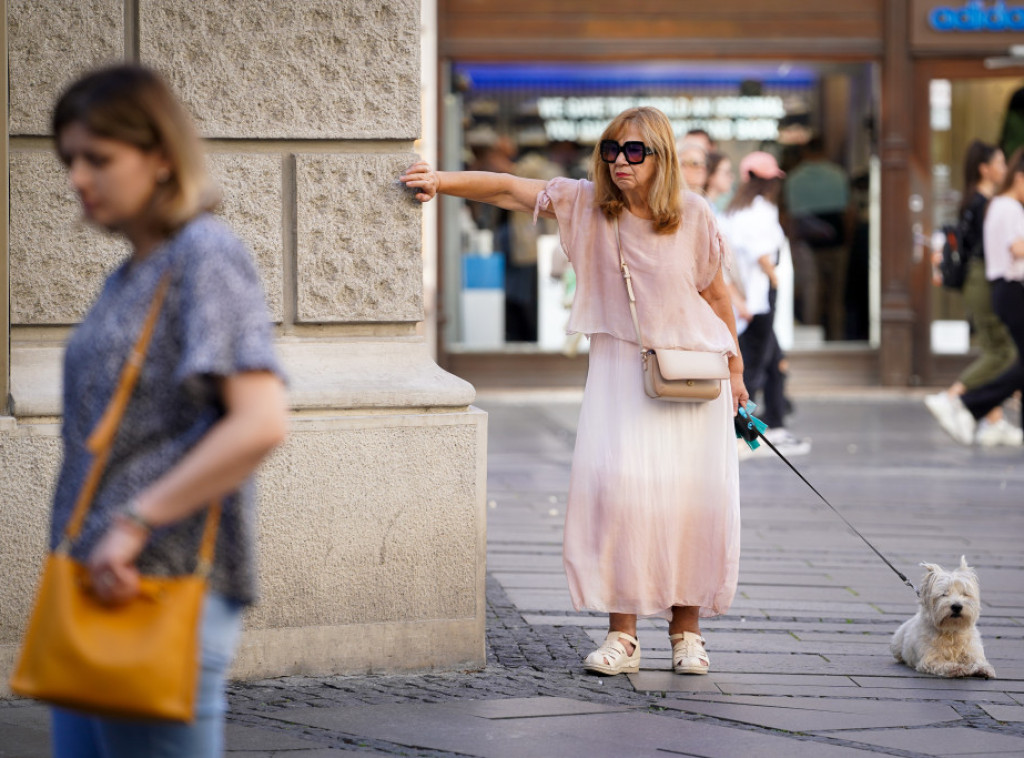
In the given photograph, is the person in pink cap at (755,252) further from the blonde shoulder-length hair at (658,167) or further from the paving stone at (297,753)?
the paving stone at (297,753)

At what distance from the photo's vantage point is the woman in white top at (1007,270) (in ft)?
35.7

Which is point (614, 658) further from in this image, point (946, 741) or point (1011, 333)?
point (1011, 333)

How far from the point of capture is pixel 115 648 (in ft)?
7.75

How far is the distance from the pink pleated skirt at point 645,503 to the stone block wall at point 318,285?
36 centimetres

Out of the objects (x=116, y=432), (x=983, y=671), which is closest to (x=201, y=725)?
(x=116, y=432)

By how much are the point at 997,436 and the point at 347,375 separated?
7492 millimetres

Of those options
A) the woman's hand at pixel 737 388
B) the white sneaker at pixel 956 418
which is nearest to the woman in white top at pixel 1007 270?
the white sneaker at pixel 956 418

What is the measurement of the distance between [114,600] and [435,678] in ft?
8.89

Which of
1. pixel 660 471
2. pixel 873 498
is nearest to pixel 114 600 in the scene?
pixel 660 471

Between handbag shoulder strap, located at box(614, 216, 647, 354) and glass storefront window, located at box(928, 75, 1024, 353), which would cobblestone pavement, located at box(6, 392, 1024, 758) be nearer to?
handbag shoulder strap, located at box(614, 216, 647, 354)

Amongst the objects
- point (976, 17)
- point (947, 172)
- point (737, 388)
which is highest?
point (976, 17)

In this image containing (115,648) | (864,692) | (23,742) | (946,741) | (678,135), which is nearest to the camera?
(115,648)

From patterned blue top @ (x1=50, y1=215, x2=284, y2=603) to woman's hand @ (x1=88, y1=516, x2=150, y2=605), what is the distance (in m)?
0.08

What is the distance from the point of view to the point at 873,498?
881 centimetres
